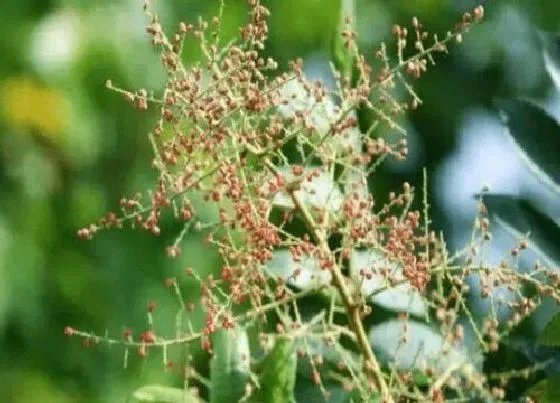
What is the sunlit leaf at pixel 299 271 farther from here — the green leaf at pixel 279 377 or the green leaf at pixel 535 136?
the green leaf at pixel 535 136

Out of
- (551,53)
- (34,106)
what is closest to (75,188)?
(34,106)

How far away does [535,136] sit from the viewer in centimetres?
139

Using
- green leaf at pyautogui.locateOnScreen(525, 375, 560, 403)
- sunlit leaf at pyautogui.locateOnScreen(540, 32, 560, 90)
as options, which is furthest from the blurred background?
green leaf at pyautogui.locateOnScreen(525, 375, 560, 403)

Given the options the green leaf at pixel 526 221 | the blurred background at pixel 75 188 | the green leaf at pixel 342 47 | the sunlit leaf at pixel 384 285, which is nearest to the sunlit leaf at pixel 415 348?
the sunlit leaf at pixel 384 285

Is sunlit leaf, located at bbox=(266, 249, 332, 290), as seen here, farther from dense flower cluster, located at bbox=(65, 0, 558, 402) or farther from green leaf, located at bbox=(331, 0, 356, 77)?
green leaf, located at bbox=(331, 0, 356, 77)

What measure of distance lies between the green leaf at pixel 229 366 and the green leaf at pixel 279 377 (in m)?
0.03

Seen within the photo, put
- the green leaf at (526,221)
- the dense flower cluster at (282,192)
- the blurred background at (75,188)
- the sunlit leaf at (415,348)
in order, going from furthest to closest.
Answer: the blurred background at (75,188) → the green leaf at (526,221) → the sunlit leaf at (415,348) → the dense flower cluster at (282,192)

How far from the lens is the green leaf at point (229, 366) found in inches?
44.3

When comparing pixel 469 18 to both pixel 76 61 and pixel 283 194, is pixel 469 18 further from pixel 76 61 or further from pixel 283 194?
pixel 76 61

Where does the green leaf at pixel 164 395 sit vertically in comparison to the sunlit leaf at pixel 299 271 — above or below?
below

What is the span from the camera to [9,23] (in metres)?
2.13

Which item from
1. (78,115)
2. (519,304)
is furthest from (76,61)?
(519,304)

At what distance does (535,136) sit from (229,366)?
Result: 431 mm

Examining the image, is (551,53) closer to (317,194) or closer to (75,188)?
(317,194)
